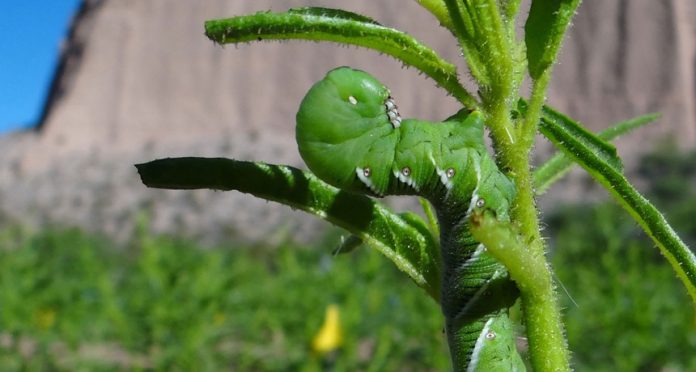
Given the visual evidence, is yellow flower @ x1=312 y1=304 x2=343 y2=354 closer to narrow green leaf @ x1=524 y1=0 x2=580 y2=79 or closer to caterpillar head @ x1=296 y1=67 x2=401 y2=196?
caterpillar head @ x1=296 y1=67 x2=401 y2=196

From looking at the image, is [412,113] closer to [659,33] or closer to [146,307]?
[659,33]

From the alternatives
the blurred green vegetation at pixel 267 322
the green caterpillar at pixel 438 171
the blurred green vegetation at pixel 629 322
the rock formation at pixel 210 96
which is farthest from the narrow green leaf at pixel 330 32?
the rock formation at pixel 210 96

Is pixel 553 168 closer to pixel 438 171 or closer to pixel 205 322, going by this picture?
pixel 438 171

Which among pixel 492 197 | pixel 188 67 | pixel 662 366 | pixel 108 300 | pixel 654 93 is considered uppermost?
pixel 188 67

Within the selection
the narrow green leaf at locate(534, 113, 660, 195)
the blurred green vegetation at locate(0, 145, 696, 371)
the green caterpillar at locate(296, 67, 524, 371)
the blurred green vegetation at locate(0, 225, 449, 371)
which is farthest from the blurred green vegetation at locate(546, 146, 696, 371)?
the green caterpillar at locate(296, 67, 524, 371)

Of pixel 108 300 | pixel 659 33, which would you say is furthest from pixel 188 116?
pixel 108 300

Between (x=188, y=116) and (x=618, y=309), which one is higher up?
(x=188, y=116)
